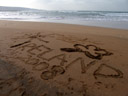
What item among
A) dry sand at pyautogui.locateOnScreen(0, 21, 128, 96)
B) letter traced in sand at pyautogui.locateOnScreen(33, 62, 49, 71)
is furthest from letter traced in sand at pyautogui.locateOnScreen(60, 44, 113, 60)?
letter traced in sand at pyautogui.locateOnScreen(33, 62, 49, 71)

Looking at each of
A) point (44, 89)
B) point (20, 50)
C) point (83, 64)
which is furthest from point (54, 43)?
point (44, 89)

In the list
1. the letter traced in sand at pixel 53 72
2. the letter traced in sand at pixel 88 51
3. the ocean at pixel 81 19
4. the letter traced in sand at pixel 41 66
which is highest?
the ocean at pixel 81 19

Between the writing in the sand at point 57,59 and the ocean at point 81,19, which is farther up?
the ocean at point 81,19

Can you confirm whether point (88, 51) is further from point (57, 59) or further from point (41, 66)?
point (41, 66)

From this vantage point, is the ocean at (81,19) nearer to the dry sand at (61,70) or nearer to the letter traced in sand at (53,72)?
the dry sand at (61,70)

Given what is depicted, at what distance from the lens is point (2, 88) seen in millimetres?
1530

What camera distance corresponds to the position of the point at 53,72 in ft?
6.31

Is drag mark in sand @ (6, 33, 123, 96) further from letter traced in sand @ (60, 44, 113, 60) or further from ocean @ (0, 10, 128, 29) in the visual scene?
ocean @ (0, 10, 128, 29)

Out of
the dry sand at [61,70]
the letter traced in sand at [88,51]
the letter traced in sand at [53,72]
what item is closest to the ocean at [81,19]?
the letter traced in sand at [88,51]

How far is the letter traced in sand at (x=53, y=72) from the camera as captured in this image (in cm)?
181

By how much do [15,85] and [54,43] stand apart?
66.4 inches

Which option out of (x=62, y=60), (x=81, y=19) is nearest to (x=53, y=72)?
(x=62, y=60)

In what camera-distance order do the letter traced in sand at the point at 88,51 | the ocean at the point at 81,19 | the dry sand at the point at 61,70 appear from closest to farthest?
the dry sand at the point at 61,70
the letter traced in sand at the point at 88,51
the ocean at the point at 81,19

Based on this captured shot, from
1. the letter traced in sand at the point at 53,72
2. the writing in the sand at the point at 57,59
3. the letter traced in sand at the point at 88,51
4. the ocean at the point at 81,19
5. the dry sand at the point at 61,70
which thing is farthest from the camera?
the ocean at the point at 81,19
